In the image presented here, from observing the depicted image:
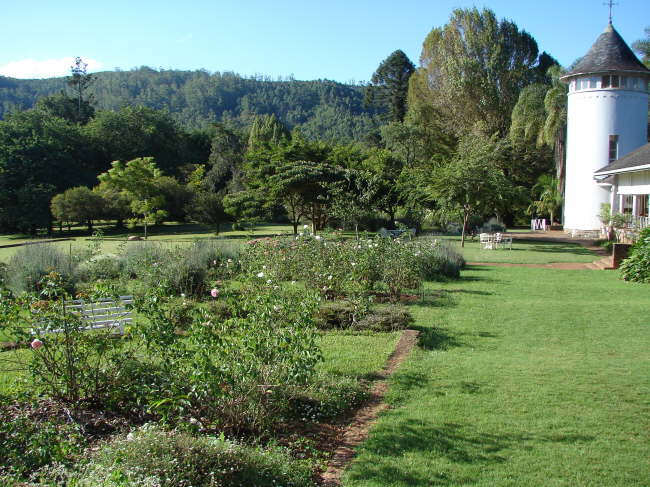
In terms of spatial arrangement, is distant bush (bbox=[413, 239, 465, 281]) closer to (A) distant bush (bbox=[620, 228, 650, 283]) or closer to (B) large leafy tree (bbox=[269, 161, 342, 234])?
(A) distant bush (bbox=[620, 228, 650, 283])

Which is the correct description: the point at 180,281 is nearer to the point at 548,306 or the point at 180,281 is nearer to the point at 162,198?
the point at 548,306

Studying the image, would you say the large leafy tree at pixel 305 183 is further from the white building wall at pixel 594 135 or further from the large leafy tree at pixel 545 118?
the large leafy tree at pixel 545 118

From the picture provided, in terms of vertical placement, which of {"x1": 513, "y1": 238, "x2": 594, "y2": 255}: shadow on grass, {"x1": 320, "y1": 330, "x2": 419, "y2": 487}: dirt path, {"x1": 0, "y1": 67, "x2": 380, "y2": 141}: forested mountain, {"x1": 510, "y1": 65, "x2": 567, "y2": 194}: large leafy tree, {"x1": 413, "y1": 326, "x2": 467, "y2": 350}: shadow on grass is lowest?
{"x1": 320, "y1": 330, "x2": 419, "y2": 487}: dirt path

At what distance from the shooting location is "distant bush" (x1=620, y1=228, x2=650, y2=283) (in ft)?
46.5

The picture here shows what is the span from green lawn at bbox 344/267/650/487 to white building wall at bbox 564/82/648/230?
816 inches

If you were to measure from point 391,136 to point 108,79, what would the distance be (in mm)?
134820

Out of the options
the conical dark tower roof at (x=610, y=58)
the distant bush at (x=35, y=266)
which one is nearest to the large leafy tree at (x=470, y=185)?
the conical dark tower roof at (x=610, y=58)

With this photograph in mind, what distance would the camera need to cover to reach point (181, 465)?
11.0ft

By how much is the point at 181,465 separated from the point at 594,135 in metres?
30.0

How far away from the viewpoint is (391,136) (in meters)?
40.4

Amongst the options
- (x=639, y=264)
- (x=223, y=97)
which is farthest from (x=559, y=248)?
(x=223, y=97)

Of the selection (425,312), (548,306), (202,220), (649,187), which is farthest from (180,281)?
(202,220)

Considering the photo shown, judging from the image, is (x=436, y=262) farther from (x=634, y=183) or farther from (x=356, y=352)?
(x=634, y=183)

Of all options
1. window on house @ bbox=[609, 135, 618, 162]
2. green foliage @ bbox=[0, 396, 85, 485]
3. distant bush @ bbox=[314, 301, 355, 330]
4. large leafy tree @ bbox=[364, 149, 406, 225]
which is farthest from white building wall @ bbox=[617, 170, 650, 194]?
green foliage @ bbox=[0, 396, 85, 485]
